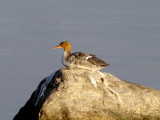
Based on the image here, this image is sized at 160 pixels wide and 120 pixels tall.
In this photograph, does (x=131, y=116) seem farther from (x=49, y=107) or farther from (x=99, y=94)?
(x=49, y=107)

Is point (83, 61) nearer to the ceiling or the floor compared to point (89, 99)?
nearer to the ceiling

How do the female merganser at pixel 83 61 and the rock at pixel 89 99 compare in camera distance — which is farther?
the female merganser at pixel 83 61

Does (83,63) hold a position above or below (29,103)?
above

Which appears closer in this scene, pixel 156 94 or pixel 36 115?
pixel 36 115

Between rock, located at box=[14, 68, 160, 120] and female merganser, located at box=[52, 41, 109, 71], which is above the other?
female merganser, located at box=[52, 41, 109, 71]

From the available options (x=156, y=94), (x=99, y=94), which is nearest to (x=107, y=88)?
(x=99, y=94)

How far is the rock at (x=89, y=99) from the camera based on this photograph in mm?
19641

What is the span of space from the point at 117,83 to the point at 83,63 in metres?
1.51

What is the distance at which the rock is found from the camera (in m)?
19.6

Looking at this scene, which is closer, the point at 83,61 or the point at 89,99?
the point at 89,99

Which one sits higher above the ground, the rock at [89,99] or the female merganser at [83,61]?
the female merganser at [83,61]

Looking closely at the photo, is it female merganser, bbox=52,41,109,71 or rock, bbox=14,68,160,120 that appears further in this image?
female merganser, bbox=52,41,109,71

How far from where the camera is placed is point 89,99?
2011 cm

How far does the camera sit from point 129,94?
21.3 m
